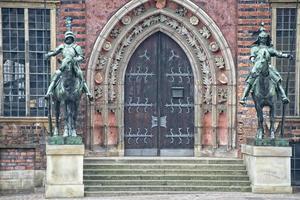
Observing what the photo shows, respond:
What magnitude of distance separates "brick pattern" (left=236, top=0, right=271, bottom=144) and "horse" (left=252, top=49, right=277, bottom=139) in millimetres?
1218

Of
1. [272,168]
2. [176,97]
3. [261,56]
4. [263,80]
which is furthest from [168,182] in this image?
[261,56]

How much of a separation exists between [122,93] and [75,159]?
9.91 ft

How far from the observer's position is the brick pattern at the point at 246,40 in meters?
16.8

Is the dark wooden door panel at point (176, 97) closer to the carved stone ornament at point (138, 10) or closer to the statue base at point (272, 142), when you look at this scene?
the carved stone ornament at point (138, 10)

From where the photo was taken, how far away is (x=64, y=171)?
1477 centimetres

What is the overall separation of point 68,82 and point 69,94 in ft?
0.89

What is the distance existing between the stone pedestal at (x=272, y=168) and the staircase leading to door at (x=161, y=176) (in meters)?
0.42

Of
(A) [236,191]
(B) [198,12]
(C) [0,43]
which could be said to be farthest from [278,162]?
(C) [0,43]

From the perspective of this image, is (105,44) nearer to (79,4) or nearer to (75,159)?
(79,4)

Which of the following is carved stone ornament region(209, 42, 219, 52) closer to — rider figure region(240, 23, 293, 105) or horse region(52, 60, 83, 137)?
rider figure region(240, 23, 293, 105)

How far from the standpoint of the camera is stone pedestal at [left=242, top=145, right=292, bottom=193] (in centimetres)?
1515

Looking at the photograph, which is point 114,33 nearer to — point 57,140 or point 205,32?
point 205,32

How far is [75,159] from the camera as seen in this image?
14.8 meters

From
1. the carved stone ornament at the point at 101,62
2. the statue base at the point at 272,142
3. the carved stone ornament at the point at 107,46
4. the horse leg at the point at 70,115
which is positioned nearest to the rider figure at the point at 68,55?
the horse leg at the point at 70,115
